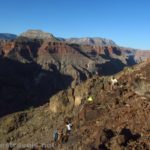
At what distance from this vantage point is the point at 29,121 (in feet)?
125

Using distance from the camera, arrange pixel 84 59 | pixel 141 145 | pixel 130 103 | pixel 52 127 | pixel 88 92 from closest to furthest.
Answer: pixel 141 145, pixel 130 103, pixel 52 127, pixel 88 92, pixel 84 59

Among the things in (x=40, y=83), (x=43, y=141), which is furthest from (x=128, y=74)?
(x=40, y=83)

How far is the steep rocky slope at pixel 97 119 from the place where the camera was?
870 inches

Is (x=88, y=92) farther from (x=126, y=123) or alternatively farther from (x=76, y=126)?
(x=126, y=123)

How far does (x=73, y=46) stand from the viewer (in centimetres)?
16588

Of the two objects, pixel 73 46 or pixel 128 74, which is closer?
pixel 128 74

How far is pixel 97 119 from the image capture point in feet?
91.2

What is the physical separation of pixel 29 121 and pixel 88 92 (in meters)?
6.15

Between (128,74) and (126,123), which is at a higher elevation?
(128,74)

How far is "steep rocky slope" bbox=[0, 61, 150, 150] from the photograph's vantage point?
22094 mm

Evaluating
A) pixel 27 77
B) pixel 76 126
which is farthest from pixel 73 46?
pixel 76 126

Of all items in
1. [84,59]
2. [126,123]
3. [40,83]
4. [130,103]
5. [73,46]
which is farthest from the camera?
[73,46]

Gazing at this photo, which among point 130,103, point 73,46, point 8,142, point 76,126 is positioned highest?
point 73,46

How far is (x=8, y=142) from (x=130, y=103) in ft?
36.0
